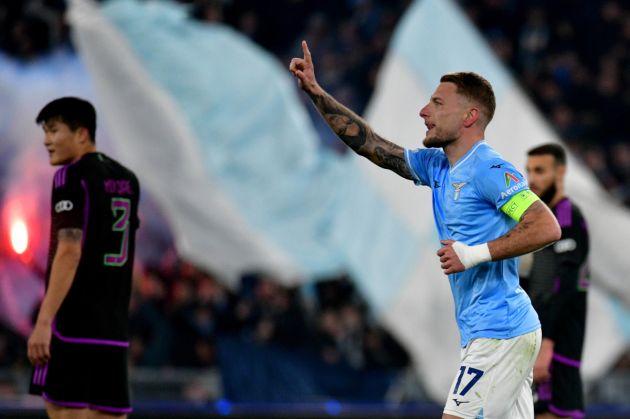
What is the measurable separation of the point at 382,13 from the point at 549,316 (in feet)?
38.7

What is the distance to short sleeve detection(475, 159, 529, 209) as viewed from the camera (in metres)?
5.68

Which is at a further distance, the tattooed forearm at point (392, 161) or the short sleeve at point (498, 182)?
the tattooed forearm at point (392, 161)

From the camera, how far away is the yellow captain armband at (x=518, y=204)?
564 centimetres

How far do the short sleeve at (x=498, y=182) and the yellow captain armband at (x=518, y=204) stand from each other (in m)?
0.02

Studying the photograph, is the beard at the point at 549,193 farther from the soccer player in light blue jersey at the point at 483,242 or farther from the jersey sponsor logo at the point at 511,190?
the jersey sponsor logo at the point at 511,190

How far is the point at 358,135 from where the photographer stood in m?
6.36

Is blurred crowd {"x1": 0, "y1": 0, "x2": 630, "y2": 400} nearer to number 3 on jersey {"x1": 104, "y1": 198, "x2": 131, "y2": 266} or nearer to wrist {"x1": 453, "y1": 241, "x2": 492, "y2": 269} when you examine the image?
number 3 on jersey {"x1": 104, "y1": 198, "x2": 131, "y2": 266}

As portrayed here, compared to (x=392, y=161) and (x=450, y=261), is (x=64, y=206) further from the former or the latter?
(x=450, y=261)

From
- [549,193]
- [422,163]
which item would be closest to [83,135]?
[422,163]

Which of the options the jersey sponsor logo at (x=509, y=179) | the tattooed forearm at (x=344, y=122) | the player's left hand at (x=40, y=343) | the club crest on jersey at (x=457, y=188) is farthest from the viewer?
the player's left hand at (x=40, y=343)

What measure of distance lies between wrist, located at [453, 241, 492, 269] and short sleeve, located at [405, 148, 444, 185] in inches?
27.0

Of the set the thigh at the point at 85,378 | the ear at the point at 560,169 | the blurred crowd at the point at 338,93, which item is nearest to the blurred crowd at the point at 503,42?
the blurred crowd at the point at 338,93

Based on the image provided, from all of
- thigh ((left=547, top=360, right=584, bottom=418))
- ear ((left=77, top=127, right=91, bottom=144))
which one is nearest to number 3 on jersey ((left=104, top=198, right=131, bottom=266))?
ear ((left=77, top=127, right=91, bottom=144))

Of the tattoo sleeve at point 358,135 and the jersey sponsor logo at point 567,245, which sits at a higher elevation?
the tattoo sleeve at point 358,135
